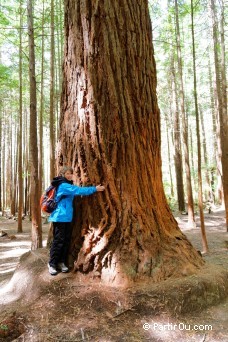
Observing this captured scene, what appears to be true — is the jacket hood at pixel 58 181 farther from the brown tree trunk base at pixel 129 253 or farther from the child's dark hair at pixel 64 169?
the brown tree trunk base at pixel 129 253

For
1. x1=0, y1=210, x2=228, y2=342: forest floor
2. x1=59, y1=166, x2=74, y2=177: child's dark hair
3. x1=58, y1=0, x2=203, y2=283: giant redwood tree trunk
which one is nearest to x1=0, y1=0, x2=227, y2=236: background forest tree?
x1=58, y1=0, x2=203, y2=283: giant redwood tree trunk

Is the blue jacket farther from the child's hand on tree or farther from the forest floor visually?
the forest floor

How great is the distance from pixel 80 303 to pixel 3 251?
6439mm

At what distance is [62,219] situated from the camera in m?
3.76

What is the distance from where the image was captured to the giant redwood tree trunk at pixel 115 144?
3611 mm

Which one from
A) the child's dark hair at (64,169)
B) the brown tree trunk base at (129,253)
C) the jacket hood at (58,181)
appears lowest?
the brown tree trunk base at (129,253)

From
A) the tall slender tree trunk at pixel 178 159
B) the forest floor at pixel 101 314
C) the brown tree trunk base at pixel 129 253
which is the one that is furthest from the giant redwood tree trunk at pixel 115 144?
the tall slender tree trunk at pixel 178 159

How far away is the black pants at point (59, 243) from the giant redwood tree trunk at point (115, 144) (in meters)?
0.13

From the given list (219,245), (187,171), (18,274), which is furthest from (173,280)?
(187,171)

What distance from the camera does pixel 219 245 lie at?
7.64 meters

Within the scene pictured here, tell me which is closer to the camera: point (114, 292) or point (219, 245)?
point (114, 292)

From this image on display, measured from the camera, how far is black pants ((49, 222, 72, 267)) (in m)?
3.76

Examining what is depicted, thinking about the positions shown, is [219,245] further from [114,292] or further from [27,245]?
[27,245]

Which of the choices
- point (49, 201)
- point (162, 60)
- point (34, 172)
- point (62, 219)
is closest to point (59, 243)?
point (62, 219)
